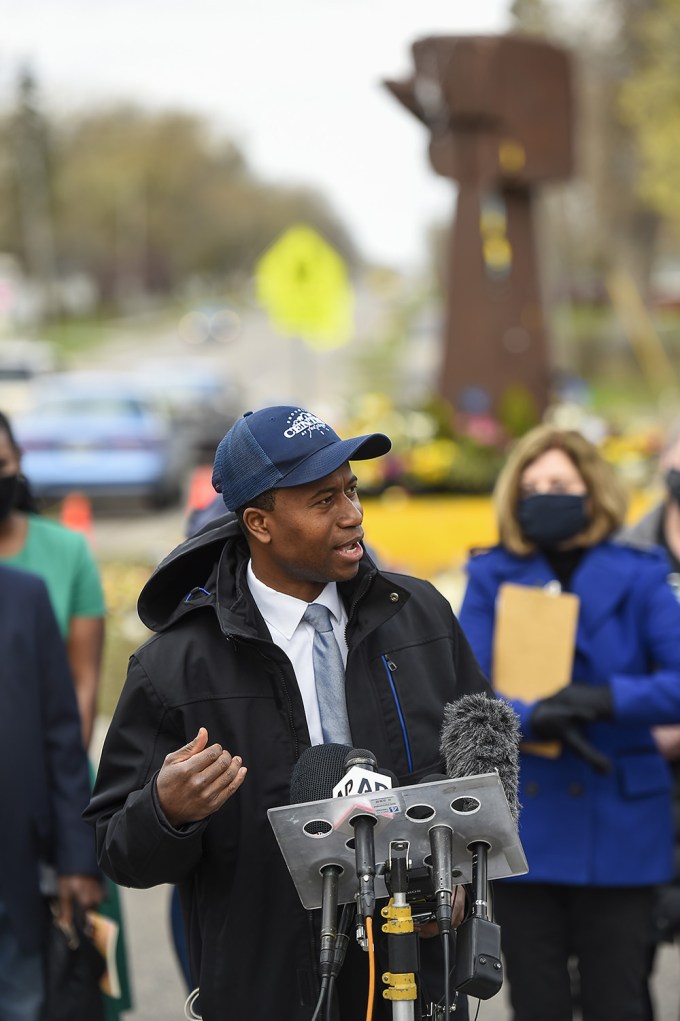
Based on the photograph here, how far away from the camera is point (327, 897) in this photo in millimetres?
2311

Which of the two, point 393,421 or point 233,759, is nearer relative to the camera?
point 233,759

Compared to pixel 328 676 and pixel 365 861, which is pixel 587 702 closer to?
pixel 328 676

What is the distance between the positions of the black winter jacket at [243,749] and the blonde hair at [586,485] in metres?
1.37

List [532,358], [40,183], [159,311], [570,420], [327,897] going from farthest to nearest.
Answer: [159,311] < [40,183] < [532,358] < [570,420] < [327,897]

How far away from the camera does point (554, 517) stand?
12.9ft

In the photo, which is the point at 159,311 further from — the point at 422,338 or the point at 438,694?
the point at 438,694

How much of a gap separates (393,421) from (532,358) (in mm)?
4859

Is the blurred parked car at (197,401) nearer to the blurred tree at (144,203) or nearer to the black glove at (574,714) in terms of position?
the black glove at (574,714)

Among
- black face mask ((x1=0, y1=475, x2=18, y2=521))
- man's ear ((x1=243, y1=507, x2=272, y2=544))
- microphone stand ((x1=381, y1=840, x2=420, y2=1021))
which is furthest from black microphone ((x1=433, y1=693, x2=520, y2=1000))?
black face mask ((x1=0, y1=475, x2=18, y2=521))

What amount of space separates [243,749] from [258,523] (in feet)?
1.49

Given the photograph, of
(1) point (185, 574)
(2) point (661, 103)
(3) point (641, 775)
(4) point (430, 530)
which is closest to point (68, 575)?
(1) point (185, 574)

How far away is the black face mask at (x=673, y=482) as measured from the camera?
176 inches

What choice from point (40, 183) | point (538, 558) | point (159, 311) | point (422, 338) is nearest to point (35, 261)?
point (40, 183)

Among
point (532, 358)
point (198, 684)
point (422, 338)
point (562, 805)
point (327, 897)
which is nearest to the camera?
point (327, 897)
